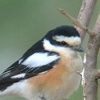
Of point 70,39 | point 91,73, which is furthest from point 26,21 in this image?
point 91,73

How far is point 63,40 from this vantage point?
2633 millimetres

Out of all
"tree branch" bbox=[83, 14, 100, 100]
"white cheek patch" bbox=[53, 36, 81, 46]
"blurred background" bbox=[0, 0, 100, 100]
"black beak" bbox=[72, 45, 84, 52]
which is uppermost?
"tree branch" bbox=[83, 14, 100, 100]

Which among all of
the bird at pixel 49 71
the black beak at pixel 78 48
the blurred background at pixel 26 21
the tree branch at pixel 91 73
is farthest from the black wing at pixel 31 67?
the blurred background at pixel 26 21

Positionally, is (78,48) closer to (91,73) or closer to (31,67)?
(31,67)

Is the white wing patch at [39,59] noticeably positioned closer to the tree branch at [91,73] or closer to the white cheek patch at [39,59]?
the white cheek patch at [39,59]

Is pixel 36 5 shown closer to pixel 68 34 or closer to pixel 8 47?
pixel 8 47

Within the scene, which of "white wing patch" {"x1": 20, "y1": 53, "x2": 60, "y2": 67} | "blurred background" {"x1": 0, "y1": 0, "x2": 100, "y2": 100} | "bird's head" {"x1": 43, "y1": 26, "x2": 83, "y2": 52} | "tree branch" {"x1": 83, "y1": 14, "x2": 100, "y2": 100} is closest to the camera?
"tree branch" {"x1": 83, "y1": 14, "x2": 100, "y2": 100}

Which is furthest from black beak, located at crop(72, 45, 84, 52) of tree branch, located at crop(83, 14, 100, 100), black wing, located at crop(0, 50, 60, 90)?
tree branch, located at crop(83, 14, 100, 100)

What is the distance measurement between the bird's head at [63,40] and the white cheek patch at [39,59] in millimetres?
57

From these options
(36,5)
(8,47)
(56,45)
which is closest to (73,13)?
(36,5)

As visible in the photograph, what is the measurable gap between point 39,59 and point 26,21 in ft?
4.57

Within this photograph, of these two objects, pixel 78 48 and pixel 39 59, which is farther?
pixel 39 59

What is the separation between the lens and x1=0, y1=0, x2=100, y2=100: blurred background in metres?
3.86

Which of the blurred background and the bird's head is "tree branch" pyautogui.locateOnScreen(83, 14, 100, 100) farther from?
the blurred background
